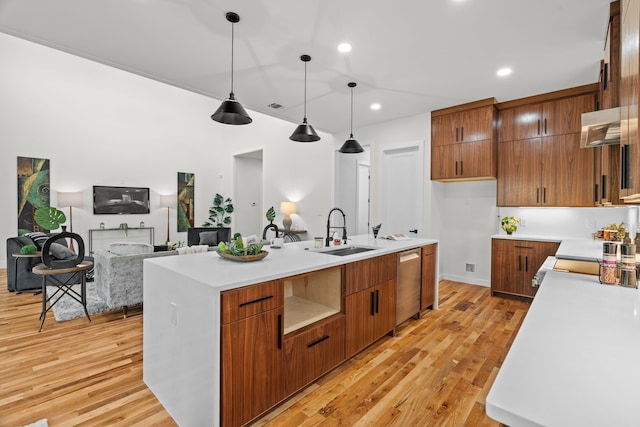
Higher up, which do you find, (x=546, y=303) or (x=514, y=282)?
(x=546, y=303)

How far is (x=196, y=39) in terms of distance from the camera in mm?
2834

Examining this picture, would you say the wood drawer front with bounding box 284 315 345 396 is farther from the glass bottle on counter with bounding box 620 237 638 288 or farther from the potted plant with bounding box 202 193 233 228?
the potted plant with bounding box 202 193 233 228

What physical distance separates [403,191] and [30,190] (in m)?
7.19

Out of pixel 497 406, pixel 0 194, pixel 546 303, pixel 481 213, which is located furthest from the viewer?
pixel 0 194

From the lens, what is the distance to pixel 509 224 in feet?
14.4

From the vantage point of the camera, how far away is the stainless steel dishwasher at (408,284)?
308 cm

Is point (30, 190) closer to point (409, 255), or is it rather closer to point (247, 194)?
point (247, 194)

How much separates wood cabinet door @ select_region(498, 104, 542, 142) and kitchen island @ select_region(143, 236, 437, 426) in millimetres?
3555

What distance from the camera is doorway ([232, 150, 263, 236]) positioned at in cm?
888

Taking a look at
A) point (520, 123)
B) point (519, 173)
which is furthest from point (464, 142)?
point (519, 173)

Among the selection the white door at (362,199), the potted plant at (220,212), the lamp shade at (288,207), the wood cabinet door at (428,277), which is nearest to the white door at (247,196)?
the potted plant at (220,212)

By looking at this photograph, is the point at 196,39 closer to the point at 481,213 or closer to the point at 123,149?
the point at 481,213

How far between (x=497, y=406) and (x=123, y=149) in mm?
8602

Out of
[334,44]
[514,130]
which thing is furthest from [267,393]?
[514,130]
